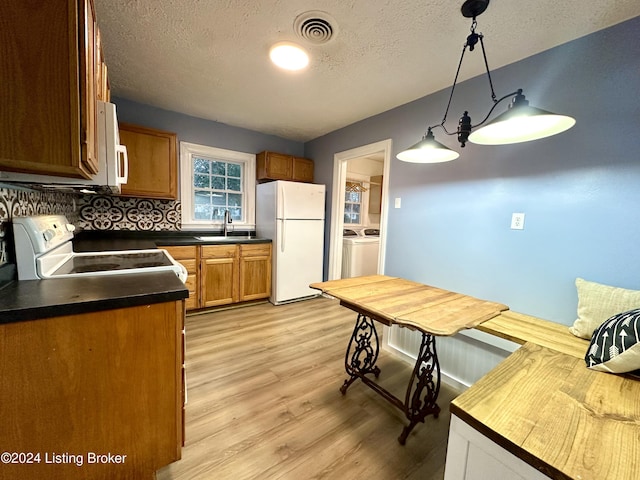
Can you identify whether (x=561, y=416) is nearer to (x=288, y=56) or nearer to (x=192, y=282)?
(x=288, y=56)

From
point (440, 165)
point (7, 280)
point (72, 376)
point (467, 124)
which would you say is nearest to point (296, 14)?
point (467, 124)

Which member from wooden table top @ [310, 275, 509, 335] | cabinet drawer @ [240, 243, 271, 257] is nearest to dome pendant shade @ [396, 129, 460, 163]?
wooden table top @ [310, 275, 509, 335]

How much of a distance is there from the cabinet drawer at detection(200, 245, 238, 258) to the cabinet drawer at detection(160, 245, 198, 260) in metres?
0.10

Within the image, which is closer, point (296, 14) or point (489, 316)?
point (489, 316)

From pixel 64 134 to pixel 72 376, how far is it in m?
0.83

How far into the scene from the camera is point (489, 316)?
135 centimetres

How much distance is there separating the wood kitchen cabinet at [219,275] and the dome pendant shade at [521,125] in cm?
284

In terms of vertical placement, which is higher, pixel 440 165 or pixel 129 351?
pixel 440 165

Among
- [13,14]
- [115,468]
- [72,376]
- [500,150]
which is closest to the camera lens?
[13,14]

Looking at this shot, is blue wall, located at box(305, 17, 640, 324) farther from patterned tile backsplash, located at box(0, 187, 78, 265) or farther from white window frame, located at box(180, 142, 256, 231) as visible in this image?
patterned tile backsplash, located at box(0, 187, 78, 265)

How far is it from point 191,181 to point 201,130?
0.69 m

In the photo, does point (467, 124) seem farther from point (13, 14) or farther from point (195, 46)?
point (195, 46)

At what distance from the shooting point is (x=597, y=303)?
1.39 metres

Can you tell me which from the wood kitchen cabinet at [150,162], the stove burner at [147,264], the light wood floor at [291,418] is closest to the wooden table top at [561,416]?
the light wood floor at [291,418]
